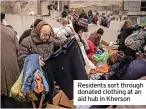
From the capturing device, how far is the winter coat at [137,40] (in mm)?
4430

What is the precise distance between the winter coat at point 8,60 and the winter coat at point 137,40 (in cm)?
173

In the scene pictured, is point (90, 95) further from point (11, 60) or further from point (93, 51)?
point (93, 51)

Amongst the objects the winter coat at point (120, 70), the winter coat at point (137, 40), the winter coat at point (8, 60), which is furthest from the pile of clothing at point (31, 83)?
the winter coat at point (137, 40)

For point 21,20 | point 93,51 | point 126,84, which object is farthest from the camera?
point 21,20

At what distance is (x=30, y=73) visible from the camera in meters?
3.01

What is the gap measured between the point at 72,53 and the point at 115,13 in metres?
16.5

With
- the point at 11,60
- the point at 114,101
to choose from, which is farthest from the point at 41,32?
the point at 114,101

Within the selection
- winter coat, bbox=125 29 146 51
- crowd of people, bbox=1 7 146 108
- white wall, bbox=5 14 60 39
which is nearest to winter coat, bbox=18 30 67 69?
crowd of people, bbox=1 7 146 108

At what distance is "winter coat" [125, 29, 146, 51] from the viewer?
4.43 m

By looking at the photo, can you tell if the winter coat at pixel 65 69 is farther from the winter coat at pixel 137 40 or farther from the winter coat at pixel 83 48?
the winter coat at pixel 137 40

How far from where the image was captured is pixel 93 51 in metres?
4.93
